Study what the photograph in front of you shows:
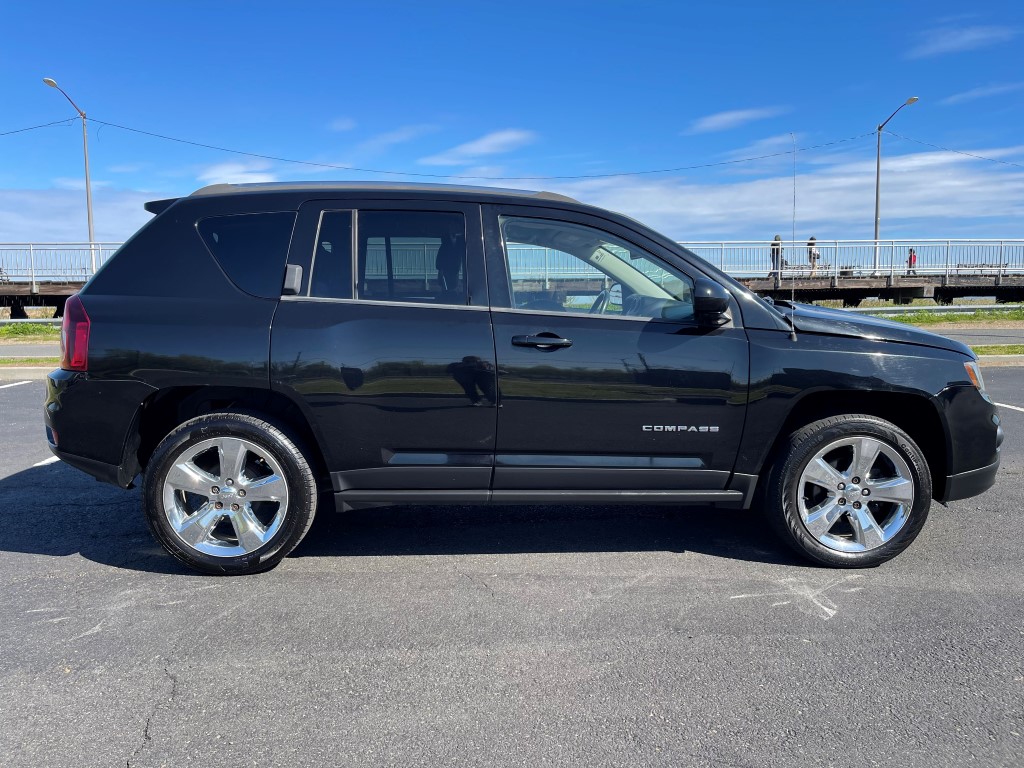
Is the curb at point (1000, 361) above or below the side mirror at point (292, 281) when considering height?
below

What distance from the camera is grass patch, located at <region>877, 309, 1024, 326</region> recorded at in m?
19.1

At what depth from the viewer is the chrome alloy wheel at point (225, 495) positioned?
363cm

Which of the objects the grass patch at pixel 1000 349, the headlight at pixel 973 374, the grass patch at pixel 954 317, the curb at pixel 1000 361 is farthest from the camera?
the grass patch at pixel 954 317

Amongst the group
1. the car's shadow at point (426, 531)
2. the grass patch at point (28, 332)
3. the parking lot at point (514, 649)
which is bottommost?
the parking lot at point (514, 649)

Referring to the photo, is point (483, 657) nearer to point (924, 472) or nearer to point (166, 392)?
point (166, 392)

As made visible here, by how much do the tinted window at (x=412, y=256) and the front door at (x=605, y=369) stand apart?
0.58 ft

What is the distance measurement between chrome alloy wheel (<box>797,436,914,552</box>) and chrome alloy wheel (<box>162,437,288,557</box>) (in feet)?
8.42

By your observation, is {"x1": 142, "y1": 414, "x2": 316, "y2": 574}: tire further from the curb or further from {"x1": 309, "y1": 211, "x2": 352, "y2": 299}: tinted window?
the curb

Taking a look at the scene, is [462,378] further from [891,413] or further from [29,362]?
[29,362]

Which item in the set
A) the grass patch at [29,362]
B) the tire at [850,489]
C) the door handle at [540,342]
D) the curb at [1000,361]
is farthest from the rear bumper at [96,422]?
the curb at [1000,361]

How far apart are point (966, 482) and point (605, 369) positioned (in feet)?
6.36

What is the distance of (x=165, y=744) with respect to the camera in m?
2.38

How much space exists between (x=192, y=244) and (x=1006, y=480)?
212 inches

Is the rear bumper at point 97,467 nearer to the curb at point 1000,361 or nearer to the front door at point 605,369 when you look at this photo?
the front door at point 605,369
